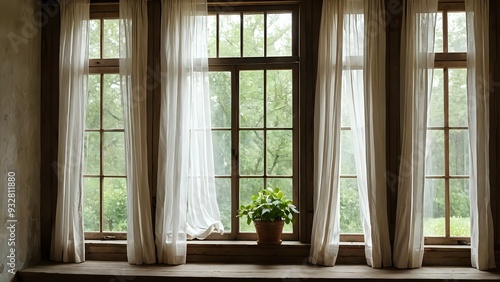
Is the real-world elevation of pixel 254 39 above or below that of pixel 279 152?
above

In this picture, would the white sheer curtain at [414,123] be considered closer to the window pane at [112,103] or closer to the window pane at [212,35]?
the window pane at [212,35]

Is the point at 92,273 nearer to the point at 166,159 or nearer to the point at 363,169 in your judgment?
the point at 166,159

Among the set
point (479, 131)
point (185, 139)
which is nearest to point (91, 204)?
point (185, 139)

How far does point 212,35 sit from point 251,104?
0.75 m

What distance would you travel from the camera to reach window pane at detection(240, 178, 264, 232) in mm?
4543

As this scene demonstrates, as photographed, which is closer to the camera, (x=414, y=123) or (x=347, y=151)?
(x=414, y=123)

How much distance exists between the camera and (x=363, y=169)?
4227mm

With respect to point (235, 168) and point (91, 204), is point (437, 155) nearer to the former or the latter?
point (235, 168)

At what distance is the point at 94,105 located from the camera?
4.65 m

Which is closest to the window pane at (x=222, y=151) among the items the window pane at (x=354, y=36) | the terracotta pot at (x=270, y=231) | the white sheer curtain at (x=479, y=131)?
the terracotta pot at (x=270, y=231)

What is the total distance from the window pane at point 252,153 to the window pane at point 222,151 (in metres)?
0.12

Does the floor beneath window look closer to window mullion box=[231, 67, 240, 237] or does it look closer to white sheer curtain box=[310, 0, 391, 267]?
white sheer curtain box=[310, 0, 391, 267]

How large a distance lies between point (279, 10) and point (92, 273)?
2.83m

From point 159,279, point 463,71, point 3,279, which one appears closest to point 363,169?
point 463,71
